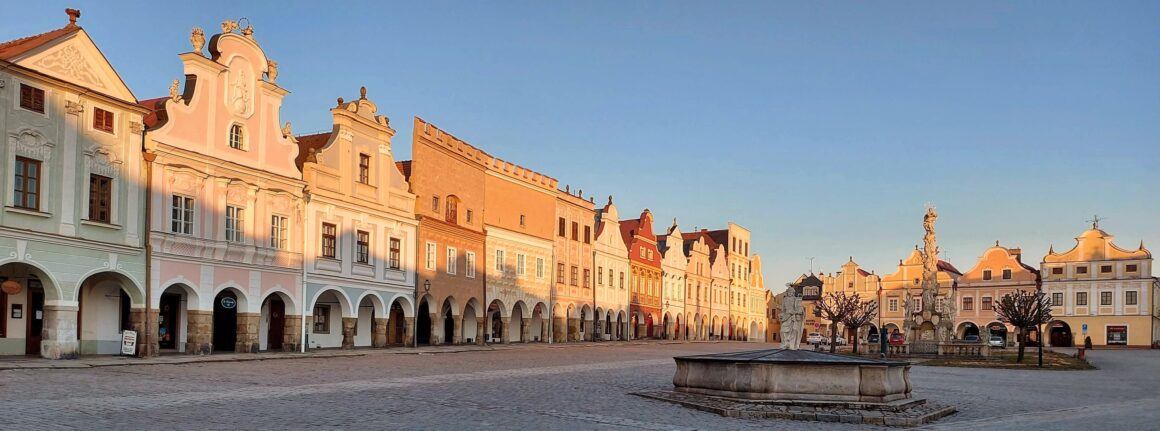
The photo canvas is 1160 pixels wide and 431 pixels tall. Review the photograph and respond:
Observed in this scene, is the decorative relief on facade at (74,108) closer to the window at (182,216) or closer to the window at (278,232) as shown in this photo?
the window at (182,216)

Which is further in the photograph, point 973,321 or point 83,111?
point 973,321

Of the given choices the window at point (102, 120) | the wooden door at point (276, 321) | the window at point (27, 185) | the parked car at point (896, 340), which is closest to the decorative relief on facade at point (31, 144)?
the window at point (27, 185)

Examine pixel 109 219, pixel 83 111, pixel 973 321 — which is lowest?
pixel 973 321

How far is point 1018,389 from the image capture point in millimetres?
22984

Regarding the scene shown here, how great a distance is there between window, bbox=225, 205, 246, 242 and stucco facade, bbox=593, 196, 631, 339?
31446mm

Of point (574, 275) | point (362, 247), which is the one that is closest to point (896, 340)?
point (574, 275)

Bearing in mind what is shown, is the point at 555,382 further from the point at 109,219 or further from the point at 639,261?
the point at 639,261

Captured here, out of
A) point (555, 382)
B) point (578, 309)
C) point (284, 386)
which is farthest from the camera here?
point (578, 309)

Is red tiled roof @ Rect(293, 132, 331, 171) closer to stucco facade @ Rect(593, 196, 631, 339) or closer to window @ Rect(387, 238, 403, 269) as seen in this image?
window @ Rect(387, 238, 403, 269)

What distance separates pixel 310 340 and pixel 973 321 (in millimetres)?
68141

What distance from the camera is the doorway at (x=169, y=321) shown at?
3134 centimetres

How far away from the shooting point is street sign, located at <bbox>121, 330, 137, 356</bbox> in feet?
90.6

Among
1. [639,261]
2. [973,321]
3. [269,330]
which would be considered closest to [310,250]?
[269,330]

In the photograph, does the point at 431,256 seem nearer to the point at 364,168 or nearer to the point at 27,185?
the point at 364,168
